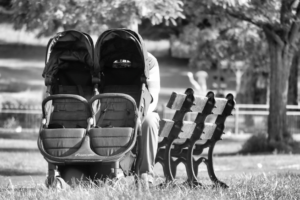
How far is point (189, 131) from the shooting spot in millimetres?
8383

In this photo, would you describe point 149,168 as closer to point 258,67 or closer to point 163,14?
point 163,14

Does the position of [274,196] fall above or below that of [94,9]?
below

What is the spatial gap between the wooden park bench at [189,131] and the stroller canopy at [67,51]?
3.76ft

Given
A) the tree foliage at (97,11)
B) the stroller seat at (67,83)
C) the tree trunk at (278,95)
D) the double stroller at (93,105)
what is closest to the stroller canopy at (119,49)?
the double stroller at (93,105)

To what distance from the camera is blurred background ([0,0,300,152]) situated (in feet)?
48.0

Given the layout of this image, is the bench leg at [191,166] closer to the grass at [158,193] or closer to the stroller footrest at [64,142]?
the grass at [158,193]

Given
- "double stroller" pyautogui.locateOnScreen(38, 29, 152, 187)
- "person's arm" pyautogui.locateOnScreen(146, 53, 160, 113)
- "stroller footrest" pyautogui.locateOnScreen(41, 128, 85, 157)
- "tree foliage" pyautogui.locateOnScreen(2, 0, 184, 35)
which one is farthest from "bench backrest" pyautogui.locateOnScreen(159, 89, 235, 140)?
"tree foliage" pyautogui.locateOnScreen(2, 0, 184, 35)

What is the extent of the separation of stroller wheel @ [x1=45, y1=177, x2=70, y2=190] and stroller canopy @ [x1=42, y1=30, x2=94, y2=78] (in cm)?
119

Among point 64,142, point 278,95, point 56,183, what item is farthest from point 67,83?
point 278,95

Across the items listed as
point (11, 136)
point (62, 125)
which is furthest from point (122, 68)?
point (11, 136)

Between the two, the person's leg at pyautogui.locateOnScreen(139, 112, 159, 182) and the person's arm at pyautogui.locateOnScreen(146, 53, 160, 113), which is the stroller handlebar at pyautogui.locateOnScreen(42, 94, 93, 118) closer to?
the person's leg at pyautogui.locateOnScreen(139, 112, 159, 182)

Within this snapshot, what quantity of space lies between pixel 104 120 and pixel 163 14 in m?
6.84

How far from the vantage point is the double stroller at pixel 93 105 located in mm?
6695

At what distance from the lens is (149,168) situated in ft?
23.5
